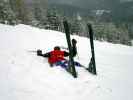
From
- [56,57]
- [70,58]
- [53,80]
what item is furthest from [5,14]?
[53,80]

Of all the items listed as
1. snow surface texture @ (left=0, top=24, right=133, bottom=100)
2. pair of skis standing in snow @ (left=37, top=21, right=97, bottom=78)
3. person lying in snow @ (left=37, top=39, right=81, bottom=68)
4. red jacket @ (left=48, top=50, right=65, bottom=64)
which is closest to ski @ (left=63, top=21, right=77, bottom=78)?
→ pair of skis standing in snow @ (left=37, top=21, right=97, bottom=78)

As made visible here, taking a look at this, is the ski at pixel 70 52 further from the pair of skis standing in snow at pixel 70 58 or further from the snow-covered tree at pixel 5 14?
the snow-covered tree at pixel 5 14

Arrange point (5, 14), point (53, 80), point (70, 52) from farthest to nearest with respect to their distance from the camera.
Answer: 1. point (5, 14)
2. point (70, 52)
3. point (53, 80)

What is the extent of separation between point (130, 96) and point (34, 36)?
1422 cm

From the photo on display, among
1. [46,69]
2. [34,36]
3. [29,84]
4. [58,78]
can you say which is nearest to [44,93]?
[29,84]

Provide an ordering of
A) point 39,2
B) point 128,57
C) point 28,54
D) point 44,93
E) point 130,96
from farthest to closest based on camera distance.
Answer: point 39,2
point 128,57
point 28,54
point 130,96
point 44,93

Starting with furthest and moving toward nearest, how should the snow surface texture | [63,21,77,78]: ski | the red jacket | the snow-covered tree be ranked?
the snow-covered tree, the red jacket, [63,21,77,78]: ski, the snow surface texture

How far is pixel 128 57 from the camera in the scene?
72.5ft

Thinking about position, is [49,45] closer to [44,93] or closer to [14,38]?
[14,38]

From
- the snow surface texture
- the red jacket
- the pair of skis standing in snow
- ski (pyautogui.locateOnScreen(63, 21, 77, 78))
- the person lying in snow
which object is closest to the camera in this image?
the snow surface texture

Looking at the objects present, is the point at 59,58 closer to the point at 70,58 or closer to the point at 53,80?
the point at 70,58

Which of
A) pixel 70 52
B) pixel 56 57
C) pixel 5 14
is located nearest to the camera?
pixel 70 52

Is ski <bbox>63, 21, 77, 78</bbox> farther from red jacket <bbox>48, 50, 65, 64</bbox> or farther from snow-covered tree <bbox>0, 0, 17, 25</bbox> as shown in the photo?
snow-covered tree <bbox>0, 0, 17, 25</bbox>

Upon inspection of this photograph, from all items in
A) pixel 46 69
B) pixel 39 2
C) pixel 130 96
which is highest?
pixel 39 2
